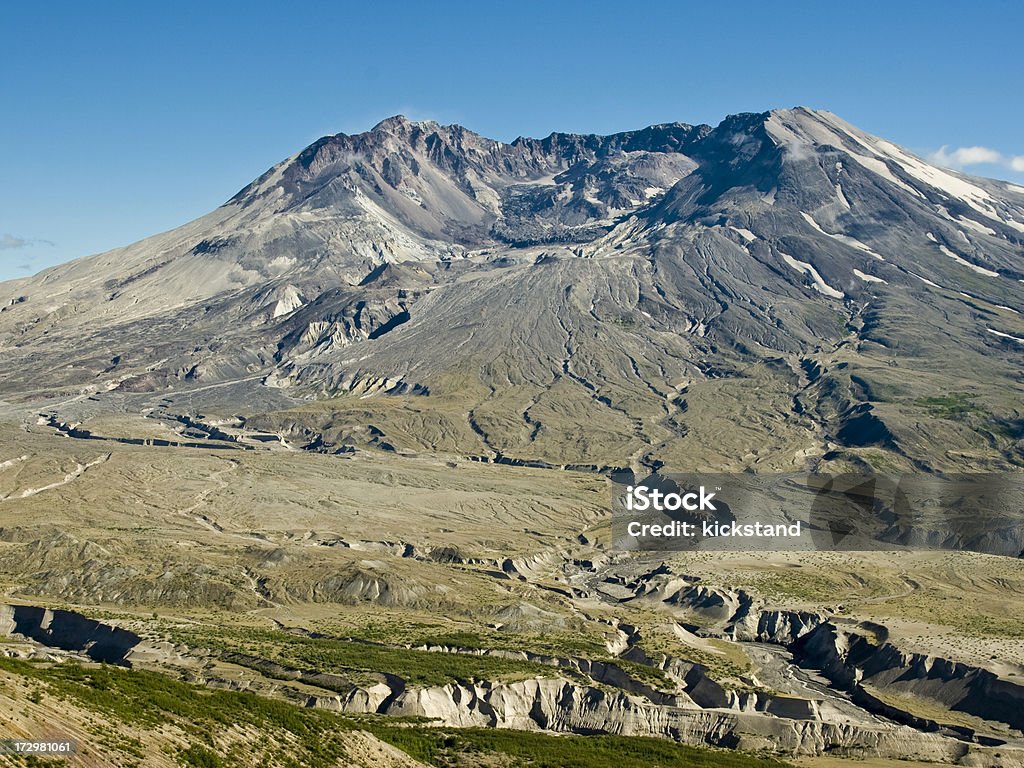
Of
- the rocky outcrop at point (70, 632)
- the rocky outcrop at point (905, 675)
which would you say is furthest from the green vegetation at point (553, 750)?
the rocky outcrop at point (70, 632)

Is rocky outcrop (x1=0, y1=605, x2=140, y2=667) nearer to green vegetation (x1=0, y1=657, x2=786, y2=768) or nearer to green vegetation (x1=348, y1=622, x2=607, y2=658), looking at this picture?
green vegetation (x1=348, y1=622, x2=607, y2=658)

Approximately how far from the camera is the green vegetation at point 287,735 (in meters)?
53.2

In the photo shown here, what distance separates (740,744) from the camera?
265 feet

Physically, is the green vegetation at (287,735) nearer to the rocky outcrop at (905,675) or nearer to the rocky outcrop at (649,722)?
the rocky outcrop at (649,722)

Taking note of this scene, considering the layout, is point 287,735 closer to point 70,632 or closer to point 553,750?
point 553,750

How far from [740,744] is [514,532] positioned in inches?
3971

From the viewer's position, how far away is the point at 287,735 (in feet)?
194

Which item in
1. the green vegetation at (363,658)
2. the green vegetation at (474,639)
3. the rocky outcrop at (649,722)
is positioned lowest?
the rocky outcrop at (649,722)

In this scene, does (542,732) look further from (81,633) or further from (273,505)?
(273,505)

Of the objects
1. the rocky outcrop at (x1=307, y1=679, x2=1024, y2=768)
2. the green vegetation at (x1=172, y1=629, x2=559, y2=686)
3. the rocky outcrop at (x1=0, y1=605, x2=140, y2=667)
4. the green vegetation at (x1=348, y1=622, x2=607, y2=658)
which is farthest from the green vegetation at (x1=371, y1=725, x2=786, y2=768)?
the rocky outcrop at (x1=0, y1=605, x2=140, y2=667)

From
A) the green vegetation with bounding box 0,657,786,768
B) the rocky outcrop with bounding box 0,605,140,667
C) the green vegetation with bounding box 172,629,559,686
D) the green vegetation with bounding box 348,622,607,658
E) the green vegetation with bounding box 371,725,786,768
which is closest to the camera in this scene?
the green vegetation with bounding box 0,657,786,768

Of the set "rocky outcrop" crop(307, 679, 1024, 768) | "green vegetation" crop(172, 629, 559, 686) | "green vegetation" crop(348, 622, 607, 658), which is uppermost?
"green vegetation" crop(172, 629, 559, 686)

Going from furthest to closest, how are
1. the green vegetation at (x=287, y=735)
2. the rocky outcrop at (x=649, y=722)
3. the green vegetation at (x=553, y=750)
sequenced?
the rocky outcrop at (x=649, y=722) → the green vegetation at (x=553, y=750) → the green vegetation at (x=287, y=735)

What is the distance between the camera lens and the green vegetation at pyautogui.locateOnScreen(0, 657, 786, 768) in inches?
2094
